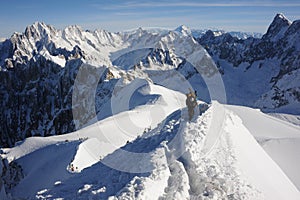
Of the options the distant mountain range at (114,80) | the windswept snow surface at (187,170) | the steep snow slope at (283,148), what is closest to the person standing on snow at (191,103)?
the windswept snow surface at (187,170)

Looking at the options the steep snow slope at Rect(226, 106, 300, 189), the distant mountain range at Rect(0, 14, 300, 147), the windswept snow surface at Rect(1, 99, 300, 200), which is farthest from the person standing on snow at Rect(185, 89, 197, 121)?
the distant mountain range at Rect(0, 14, 300, 147)

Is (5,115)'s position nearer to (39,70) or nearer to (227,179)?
(39,70)

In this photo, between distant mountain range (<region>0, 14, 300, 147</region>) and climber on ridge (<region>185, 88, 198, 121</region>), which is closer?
climber on ridge (<region>185, 88, 198, 121</region>)

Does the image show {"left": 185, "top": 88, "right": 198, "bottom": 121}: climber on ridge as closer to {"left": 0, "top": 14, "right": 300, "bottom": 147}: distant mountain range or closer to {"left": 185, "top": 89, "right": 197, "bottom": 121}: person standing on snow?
{"left": 185, "top": 89, "right": 197, "bottom": 121}: person standing on snow

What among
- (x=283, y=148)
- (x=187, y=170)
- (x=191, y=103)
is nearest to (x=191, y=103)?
(x=191, y=103)

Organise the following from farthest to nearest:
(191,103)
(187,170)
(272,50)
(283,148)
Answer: (272,50) < (283,148) < (191,103) < (187,170)

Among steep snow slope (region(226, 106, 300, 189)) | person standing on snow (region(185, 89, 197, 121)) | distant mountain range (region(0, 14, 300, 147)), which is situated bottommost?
distant mountain range (region(0, 14, 300, 147))

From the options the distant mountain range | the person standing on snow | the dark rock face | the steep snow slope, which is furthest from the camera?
the dark rock face

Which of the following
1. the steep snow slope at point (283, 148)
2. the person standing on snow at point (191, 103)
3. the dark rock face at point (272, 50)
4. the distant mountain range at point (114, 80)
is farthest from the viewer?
the dark rock face at point (272, 50)

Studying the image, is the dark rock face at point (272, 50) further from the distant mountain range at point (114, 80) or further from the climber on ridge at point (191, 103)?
the climber on ridge at point (191, 103)

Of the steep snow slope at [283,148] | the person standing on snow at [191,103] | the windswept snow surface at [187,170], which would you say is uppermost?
the person standing on snow at [191,103]

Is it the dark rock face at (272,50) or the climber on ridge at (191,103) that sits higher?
the climber on ridge at (191,103)

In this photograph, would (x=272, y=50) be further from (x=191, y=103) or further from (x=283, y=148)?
(x=191, y=103)
